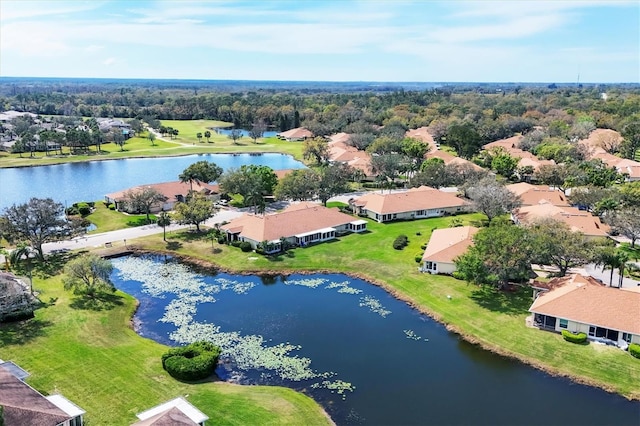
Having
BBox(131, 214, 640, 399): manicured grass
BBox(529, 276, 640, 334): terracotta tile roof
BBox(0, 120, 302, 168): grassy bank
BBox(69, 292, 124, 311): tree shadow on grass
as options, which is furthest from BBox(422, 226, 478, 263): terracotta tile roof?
BBox(0, 120, 302, 168): grassy bank

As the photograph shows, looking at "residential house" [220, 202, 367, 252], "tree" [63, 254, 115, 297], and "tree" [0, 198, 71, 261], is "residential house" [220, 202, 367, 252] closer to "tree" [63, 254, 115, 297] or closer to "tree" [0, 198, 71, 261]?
"tree" [63, 254, 115, 297]

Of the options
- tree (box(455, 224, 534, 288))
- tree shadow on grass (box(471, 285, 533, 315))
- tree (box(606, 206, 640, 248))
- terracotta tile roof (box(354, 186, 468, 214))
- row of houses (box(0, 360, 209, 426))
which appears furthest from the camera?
terracotta tile roof (box(354, 186, 468, 214))

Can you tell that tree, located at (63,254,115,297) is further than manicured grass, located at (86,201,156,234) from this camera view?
No

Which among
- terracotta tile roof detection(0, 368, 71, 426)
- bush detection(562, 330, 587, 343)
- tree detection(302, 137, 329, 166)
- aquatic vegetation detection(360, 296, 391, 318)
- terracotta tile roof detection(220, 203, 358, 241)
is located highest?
tree detection(302, 137, 329, 166)

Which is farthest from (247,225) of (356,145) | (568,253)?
(356,145)

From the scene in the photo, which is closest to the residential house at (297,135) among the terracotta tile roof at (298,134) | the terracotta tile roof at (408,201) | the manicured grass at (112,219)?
the terracotta tile roof at (298,134)

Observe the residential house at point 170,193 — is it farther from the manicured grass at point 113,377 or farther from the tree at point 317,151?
the manicured grass at point 113,377

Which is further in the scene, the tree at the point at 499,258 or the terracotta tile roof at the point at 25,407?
the tree at the point at 499,258
